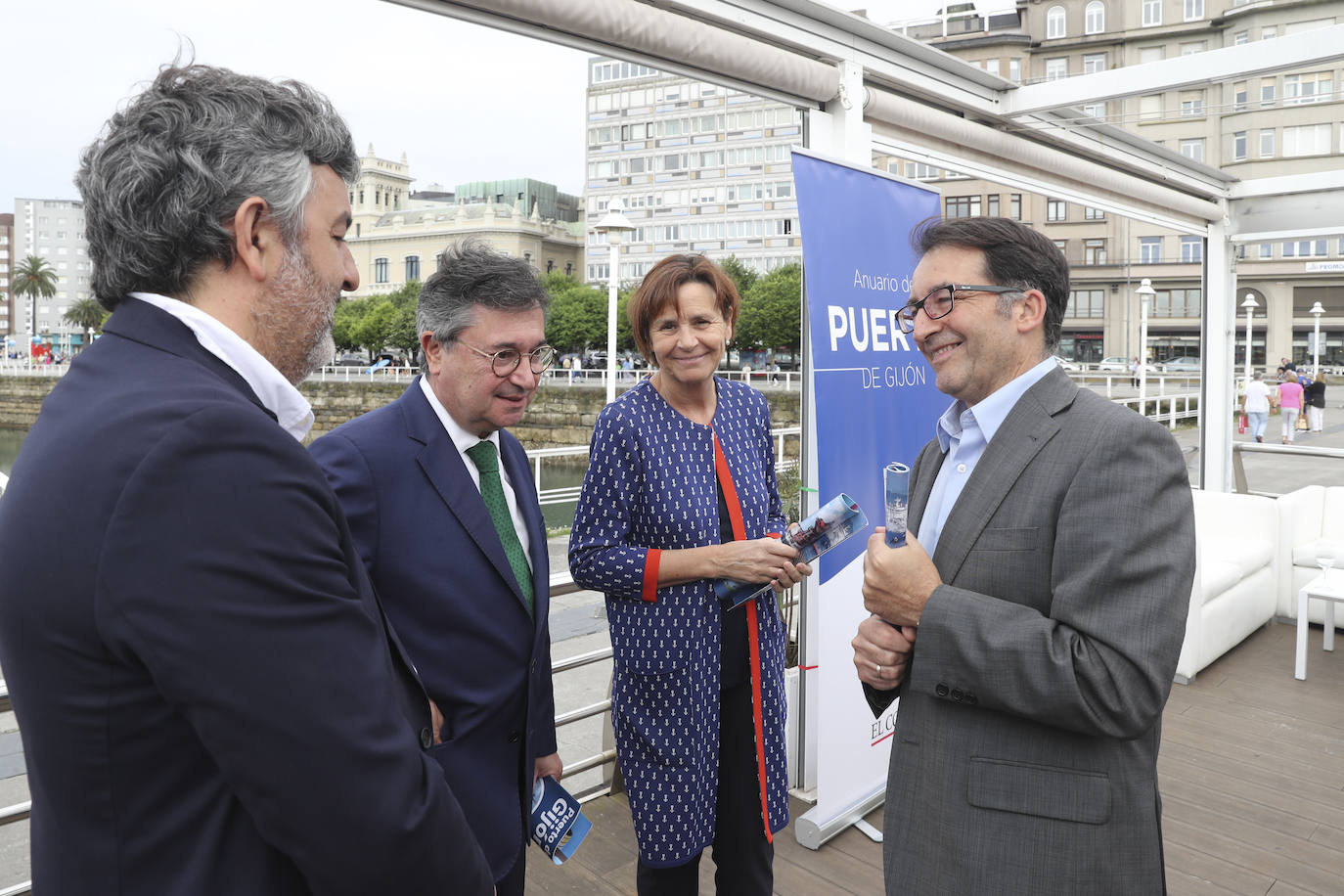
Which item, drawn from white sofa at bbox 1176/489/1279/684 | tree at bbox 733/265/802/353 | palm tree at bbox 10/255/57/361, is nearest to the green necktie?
white sofa at bbox 1176/489/1279/684

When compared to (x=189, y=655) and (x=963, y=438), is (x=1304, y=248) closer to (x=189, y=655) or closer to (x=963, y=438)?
(x=963, y=438)

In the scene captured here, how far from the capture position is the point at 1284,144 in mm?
5027

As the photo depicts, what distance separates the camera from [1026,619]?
1118mm

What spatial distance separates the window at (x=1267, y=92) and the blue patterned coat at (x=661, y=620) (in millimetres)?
3802

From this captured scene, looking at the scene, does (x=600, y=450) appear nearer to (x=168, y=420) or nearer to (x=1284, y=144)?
(x=168, y=420)

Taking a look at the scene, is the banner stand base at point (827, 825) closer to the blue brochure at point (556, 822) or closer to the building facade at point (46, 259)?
the blue brochure at point (556, 822)

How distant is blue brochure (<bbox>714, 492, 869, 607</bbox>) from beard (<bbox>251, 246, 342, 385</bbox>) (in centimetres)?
96

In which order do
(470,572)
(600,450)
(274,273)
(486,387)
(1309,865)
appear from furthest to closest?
(1309,865) < (600,450) < (486,387) < (470,572) < (274,273)

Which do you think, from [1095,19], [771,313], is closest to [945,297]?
[1095,19]

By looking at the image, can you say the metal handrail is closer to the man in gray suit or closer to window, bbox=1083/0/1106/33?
window, bbox=1083/0/1106/33

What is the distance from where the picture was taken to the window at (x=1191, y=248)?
233 inches

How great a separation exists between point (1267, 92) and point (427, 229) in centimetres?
6450

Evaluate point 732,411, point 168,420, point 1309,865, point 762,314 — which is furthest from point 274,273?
point 762,314

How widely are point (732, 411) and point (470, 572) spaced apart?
819 mm
